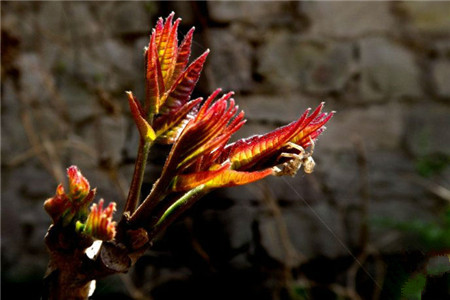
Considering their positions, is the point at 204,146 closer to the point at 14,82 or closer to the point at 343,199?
the point at 343,199

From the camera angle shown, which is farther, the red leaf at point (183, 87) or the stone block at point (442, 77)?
the stone block at point (442, 77)

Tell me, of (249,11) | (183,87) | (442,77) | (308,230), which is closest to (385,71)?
(442,77)

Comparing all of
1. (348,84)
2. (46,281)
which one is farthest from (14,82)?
(46,281)

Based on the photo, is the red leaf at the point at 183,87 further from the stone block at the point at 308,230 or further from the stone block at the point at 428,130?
the stone block at the point at 428,130

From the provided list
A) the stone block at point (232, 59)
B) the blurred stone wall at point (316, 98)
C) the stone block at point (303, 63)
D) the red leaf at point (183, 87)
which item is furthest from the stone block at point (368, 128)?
the red leaf at point (183, 87)

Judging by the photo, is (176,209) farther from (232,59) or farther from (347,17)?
(347,17)

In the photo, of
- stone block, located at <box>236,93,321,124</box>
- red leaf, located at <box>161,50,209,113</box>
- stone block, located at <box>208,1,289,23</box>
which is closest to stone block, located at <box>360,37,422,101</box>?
stone block, located at <box>236,93,321,124</box>
